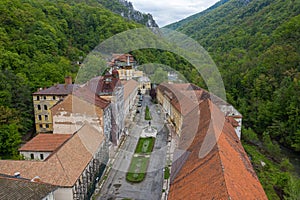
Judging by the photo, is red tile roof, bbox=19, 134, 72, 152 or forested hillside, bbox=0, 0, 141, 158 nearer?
red tile roof, bbox=19, 134, 72, 152

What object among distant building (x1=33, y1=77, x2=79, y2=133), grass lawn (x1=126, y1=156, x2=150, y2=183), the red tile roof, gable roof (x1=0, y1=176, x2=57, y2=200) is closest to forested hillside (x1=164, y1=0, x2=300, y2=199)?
grass lawn (x1=126, y1=156, x2=150, y2=183)

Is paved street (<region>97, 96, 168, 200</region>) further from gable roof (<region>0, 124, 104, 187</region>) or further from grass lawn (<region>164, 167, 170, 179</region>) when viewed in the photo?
gable roof (<region>0, 124, 104, 187</region>)

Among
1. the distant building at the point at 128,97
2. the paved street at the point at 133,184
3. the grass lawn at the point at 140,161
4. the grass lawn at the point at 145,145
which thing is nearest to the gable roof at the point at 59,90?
the distant building at the point at 128,97

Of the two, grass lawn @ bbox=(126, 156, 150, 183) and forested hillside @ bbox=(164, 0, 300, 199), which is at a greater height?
forested hillside @ bbox=(164, 0, 300, 199)

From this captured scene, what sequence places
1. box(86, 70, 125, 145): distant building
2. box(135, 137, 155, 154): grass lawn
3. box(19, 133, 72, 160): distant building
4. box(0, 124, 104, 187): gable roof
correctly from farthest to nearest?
box(135, 137, 155, 154): grass lawn, box(86, 70, 125, 145): distant building, box(19, 133, 72, 160): distant building, box(0, 124, 104, 187): gable roof

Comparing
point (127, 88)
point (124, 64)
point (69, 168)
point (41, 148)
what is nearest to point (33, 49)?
point (127, 88)

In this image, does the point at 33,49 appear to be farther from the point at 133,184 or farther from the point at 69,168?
the point at 69,168

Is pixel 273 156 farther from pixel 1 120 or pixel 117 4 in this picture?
pixel 117 4

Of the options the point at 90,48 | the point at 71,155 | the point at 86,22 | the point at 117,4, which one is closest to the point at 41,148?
the point at 71,155
